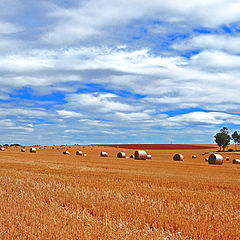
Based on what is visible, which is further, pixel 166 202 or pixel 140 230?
pixel 166 202

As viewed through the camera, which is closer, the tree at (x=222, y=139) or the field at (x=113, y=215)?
the field at (x=113, y=215)

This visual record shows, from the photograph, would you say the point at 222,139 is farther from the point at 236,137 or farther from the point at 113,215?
the point at 113,215

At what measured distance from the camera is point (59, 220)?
22.3 feet

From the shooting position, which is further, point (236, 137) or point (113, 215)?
point (236, 137)

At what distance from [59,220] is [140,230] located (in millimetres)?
1762

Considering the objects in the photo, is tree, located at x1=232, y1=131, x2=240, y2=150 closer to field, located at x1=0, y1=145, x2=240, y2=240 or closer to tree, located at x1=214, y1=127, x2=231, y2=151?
tree, located at x1=214, y1=127, x2=231, y2=151

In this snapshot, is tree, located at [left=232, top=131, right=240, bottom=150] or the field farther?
tree, located at [left=232, top=131, right=240, bottom=150]

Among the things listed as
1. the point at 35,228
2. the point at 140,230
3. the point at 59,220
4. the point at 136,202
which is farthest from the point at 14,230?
the point at 136,202

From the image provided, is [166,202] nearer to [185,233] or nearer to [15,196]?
[185,233]

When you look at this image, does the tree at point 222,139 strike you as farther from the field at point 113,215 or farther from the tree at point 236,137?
the field at point 113,215

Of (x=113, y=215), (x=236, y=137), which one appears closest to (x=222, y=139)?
(x=236, y=137)

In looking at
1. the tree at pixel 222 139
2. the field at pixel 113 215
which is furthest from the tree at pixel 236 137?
the field at pixel 113 215

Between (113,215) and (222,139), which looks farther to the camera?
(222,139)

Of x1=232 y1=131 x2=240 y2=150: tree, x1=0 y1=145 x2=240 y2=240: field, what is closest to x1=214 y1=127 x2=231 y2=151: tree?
x1=232 y1=131 x2=240 y2=150: tree
